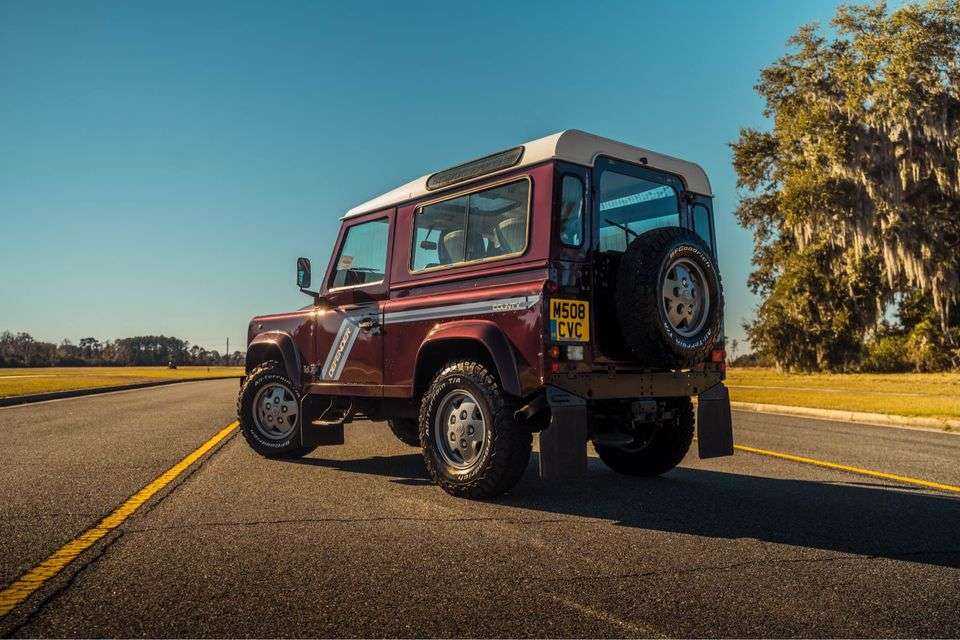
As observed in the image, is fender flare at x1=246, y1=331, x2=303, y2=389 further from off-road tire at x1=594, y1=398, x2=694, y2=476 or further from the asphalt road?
off-road tire at x1=594, y1=398, x2=694, y2=476

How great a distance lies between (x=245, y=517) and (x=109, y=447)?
4.47 metres

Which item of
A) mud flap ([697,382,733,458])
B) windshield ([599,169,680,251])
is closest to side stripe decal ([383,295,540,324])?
windshield ([599,169,680,251])

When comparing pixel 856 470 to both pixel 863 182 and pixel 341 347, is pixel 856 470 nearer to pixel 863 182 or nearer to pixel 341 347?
pixel 341 347

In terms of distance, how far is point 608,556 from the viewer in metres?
3.79

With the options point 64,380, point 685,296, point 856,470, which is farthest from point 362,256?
point 64,380

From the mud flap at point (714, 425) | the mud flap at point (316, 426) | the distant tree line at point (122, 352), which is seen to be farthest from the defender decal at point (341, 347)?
the distant tree line at point (122, 352)

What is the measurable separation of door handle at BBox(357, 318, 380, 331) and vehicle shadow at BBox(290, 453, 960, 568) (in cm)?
131

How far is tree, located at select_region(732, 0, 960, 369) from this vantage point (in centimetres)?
2538

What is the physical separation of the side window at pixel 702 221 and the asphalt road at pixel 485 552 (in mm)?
2117

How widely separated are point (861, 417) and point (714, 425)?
743 centimetres

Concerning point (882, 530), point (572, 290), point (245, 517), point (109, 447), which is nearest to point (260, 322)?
point (109, 447)

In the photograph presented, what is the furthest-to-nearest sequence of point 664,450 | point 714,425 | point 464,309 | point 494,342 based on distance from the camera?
point 664,450 → point 714,425 → point 464,309 → point 494,342

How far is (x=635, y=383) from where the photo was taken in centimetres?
538

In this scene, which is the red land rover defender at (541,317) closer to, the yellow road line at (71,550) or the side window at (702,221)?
the side window at (702,221)
